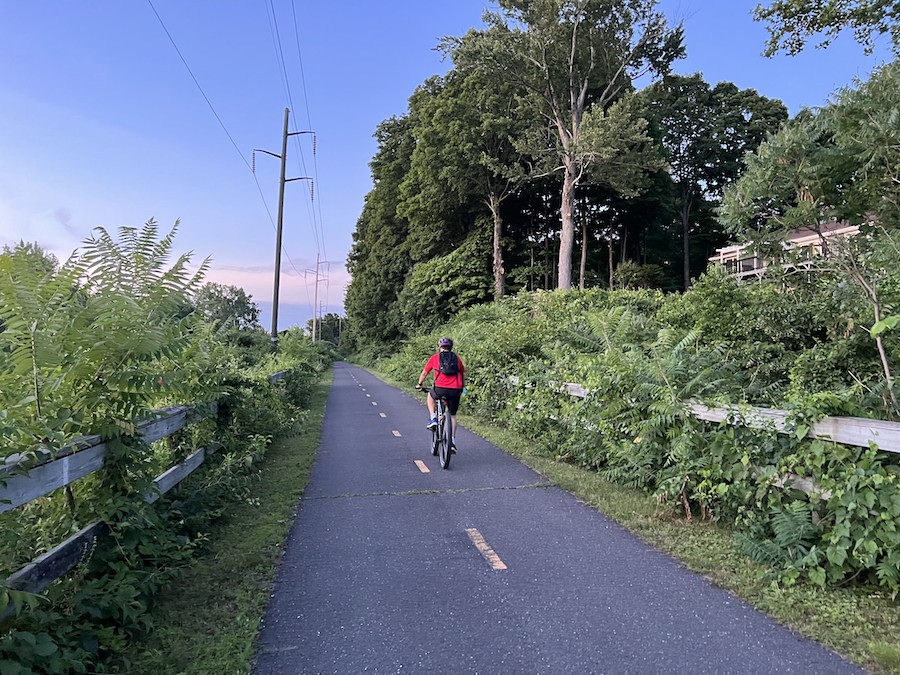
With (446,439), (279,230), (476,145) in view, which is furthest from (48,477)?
(476,145)

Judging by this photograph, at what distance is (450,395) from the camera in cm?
964

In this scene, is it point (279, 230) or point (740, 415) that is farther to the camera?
point (279, 230)

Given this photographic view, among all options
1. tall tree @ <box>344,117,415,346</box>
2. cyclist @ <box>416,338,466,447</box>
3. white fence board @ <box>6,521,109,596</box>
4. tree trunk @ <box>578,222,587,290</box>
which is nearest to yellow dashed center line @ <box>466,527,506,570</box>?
white fence board @ <box>6,521,109,596</box>

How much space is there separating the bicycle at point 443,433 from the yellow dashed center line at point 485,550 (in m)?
3.17

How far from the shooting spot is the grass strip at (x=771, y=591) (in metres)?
3.54

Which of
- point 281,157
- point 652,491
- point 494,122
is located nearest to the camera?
point 652,491

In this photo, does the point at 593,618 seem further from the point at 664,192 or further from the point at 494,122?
the point at 664,192

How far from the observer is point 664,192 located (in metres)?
42.8

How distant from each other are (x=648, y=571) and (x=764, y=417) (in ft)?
5.15

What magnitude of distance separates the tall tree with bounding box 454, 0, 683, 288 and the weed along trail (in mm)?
22518

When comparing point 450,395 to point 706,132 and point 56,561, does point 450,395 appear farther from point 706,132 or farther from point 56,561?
point 706,132

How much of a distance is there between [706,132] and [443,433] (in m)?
47.2

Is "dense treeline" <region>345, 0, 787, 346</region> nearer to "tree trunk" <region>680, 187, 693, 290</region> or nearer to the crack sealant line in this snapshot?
"tree trunk" <region>680, 187, 693, 290</region>

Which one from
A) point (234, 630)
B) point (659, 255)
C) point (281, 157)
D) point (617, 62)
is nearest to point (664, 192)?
point (659, 255)
